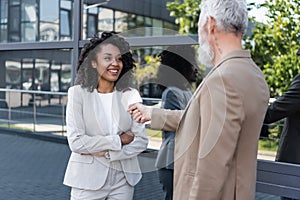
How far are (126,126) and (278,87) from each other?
172cm

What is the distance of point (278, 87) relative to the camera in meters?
3.19

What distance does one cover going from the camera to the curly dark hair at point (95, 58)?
188 centimetres

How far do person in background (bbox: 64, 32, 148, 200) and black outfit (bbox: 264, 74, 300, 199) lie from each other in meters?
0.62

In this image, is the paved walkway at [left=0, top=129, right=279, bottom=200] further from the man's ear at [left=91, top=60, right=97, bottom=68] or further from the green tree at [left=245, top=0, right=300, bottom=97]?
the green tree at [left=245, top=0, right=300, bottom=97]

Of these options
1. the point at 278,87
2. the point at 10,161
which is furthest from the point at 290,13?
the point at 10,161

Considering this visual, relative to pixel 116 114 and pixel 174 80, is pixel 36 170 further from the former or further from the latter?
pixel 116 114

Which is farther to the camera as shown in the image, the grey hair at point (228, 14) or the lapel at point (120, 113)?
the lapel at point (120, 113)

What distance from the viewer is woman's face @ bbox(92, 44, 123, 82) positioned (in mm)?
1854

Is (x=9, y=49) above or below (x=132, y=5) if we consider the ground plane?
below

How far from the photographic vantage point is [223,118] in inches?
47.7

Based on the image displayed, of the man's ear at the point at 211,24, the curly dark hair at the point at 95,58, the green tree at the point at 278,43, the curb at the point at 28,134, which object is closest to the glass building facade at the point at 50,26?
the curb at the point at 28,134

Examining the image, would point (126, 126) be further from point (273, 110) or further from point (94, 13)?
point (94, 13)

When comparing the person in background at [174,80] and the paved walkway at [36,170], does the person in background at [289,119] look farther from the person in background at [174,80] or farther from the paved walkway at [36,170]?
the paved walkway at [36,170]

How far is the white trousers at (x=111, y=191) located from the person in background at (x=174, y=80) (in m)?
0.37
